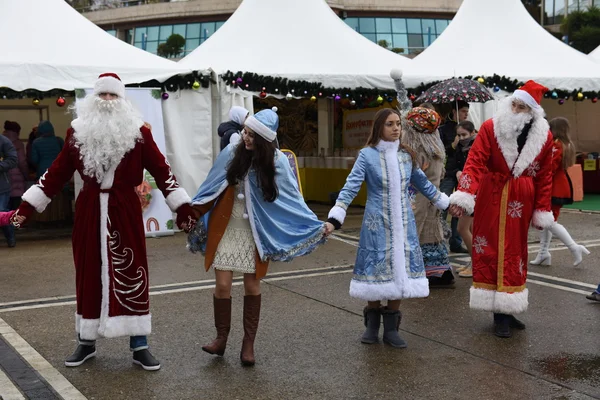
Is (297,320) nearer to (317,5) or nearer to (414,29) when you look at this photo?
(317,5)

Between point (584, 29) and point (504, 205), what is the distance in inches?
1485

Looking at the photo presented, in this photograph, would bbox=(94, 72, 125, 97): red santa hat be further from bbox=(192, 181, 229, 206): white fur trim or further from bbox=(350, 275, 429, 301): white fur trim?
bbox=(350, 275, 429, 301): white fur trim

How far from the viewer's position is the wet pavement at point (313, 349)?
445cm

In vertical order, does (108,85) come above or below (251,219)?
above

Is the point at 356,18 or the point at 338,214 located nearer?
the point at 338,214

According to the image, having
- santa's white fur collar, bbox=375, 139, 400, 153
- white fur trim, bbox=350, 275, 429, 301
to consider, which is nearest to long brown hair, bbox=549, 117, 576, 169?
santa's white fur collar, bbox=375, 139, 400, 153

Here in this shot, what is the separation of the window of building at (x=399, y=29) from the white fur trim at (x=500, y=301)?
179 ft

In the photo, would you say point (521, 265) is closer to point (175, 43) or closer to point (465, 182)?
point (465, 182)

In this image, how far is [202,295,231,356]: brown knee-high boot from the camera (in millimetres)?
4933

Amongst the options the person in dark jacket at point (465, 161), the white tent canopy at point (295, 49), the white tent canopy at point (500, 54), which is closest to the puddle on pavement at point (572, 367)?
the person in dark jacket at point (465, 161)

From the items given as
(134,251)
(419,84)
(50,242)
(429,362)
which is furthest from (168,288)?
(419,84)

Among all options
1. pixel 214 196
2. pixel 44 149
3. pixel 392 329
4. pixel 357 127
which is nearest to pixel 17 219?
pixel 214 196

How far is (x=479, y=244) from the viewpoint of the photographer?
Result: 5.72 m

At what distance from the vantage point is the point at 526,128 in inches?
224
